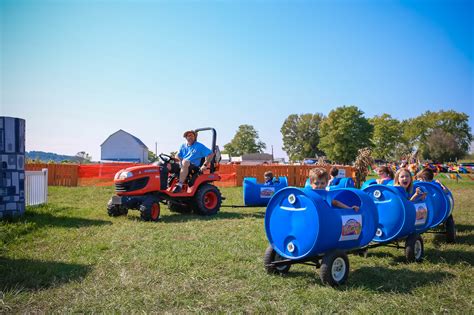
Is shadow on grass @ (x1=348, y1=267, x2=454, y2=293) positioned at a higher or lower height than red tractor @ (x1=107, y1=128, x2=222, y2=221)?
lower

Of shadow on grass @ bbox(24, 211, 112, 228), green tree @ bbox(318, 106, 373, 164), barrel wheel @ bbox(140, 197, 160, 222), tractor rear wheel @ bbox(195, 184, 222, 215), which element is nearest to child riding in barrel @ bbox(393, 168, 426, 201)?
barrel wheel @ bbox(140, 197, 160, 222)

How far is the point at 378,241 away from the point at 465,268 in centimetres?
121

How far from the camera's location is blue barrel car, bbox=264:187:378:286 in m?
4.71

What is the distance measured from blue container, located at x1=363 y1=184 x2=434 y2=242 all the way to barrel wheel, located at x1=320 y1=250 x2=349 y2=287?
1.61 metres

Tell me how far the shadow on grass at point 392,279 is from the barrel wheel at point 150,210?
5327 mm

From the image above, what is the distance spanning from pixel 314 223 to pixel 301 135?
93738 millimetres

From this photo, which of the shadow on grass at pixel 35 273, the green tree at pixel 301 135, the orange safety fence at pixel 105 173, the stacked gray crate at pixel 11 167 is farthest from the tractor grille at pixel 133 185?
the green tree at pixel 301 135

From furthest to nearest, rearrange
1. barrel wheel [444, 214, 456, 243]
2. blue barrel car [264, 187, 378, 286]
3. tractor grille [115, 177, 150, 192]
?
tractor grille [115, 177, 150, 192] < barrel wheel [444, 214, 456, 243] < blue barrel car [264, 187, 378, 286]

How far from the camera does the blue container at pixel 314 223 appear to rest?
472 cm

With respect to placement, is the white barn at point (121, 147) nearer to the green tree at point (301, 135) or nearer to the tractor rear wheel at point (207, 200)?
the green tree at point (301, 135)

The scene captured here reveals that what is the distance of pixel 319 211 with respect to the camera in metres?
4.67

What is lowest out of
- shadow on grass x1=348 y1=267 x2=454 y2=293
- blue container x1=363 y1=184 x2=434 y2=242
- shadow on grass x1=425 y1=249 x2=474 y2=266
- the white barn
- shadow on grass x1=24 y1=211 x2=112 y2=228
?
shadow on grass x1=425 y1=249 x2=474 y2=266

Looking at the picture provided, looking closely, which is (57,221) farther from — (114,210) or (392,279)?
(392,279)

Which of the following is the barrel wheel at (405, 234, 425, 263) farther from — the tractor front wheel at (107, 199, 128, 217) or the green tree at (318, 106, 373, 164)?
the green tree at (318, 106, 373, 164)
